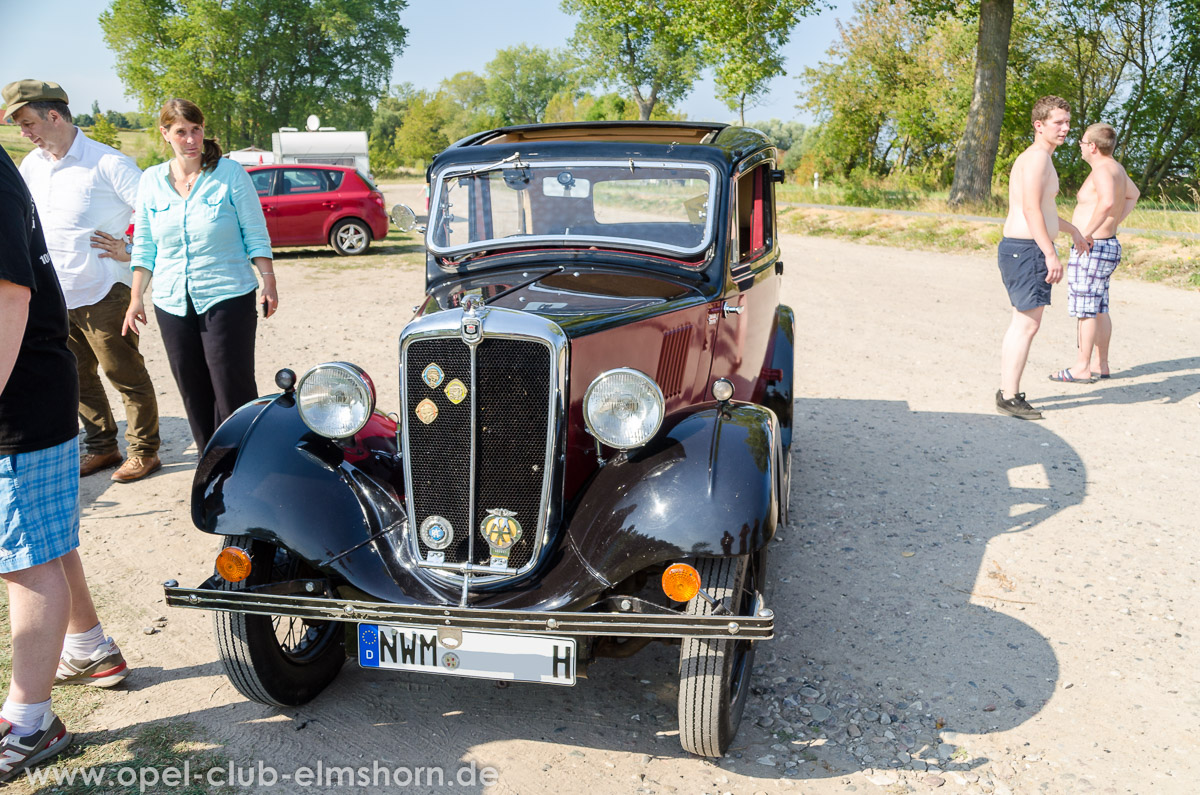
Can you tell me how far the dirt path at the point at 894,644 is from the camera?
112 inches

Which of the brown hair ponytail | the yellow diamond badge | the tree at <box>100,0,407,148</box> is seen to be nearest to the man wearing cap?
the brown hair ponytail

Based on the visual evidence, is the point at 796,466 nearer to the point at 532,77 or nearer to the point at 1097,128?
the point at 1097,128

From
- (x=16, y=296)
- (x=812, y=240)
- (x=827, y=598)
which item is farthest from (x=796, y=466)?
(x=812, y=240)

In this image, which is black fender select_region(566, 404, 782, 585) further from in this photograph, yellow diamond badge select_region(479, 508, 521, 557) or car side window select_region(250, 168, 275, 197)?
car side window select_region(250, 168, 275, 197)

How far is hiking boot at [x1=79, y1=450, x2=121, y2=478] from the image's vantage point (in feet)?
17.5

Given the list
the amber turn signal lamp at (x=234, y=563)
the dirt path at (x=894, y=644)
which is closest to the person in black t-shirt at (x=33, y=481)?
the dirt path at (x=894, y=644)

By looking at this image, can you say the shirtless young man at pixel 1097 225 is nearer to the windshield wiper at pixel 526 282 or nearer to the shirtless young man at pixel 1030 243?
the shirtless young man at pixel 1030 243

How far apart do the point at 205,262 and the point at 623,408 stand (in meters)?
2.62

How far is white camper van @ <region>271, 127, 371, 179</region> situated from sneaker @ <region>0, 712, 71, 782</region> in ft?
74.4

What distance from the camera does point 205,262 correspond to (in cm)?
430

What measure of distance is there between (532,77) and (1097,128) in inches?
3351

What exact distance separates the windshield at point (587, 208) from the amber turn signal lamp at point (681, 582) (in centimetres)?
164

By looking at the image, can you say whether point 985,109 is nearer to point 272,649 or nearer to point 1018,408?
point 1018,408

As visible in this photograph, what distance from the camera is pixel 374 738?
117 inches
